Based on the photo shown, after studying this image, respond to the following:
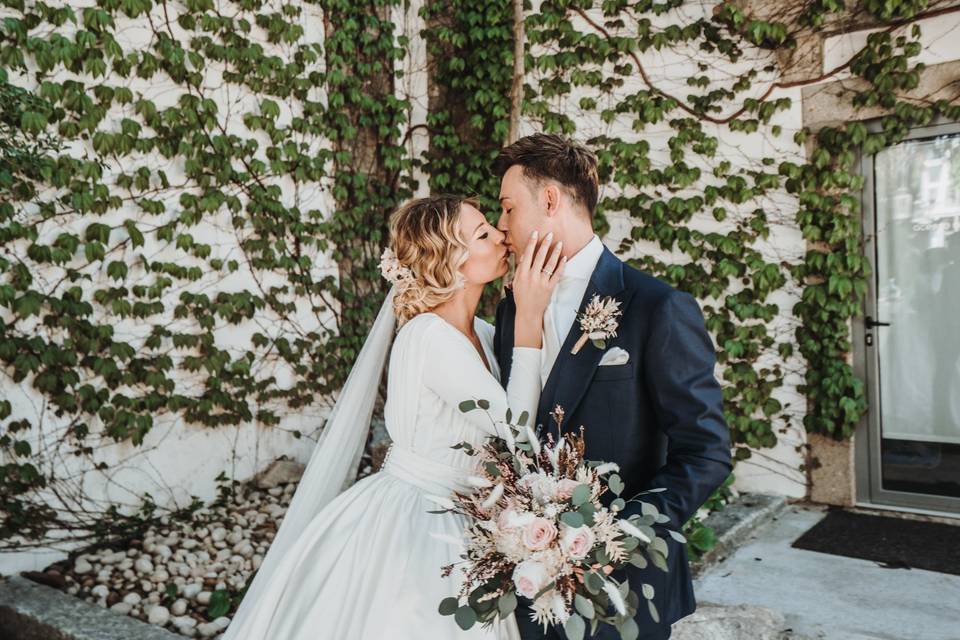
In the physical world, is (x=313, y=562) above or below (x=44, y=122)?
below

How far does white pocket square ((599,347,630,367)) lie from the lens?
1.73 meters

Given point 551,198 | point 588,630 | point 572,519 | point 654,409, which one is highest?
point 551,198

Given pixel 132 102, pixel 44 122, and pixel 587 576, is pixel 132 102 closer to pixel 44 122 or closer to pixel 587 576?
pixel 44 122

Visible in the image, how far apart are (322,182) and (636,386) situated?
429 cm

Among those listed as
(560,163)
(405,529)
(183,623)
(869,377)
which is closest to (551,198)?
(560,163)

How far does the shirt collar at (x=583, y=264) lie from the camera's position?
204cm

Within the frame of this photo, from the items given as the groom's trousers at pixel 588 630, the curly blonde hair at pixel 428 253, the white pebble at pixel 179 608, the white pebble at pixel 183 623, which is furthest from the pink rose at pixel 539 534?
the white pebble at pixel 179 608

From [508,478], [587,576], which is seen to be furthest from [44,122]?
[587,576]

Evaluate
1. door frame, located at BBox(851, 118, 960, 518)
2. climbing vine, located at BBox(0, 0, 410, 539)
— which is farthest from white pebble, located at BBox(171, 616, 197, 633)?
door frame, located at BBox(851, 118, 960, 518)

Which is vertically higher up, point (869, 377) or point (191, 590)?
point (869, 377)

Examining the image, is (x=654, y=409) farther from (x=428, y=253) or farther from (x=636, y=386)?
(x=428, y=253)

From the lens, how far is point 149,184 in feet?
14.8

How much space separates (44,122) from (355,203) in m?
2.30

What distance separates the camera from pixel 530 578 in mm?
1366
